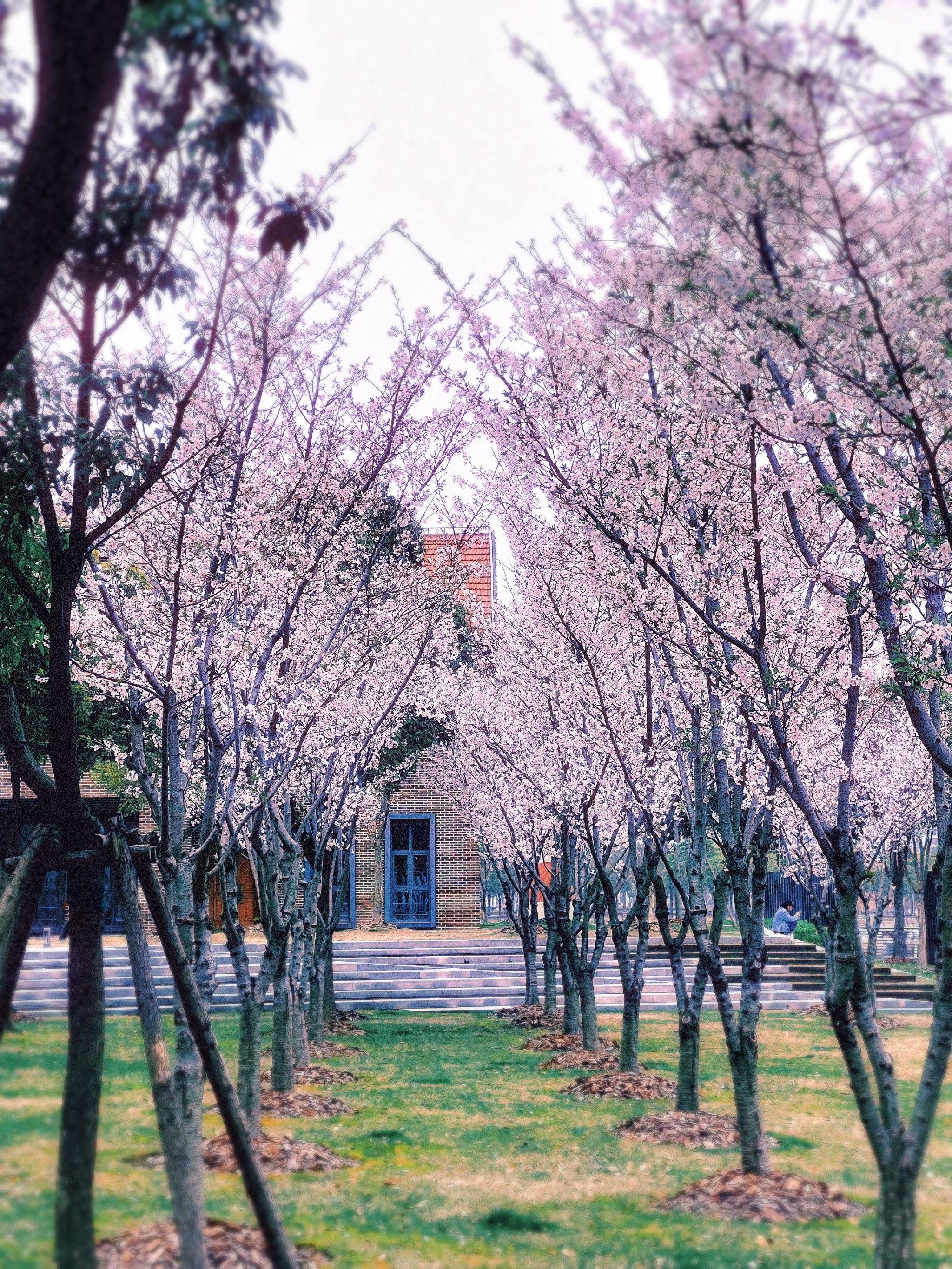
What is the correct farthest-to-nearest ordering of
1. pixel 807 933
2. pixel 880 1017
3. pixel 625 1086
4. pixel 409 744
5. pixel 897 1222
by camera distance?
pixel 807 933 → pixel 409 744 → pixel 880 1017 → pixel 625 1086 → pixel 897 1222

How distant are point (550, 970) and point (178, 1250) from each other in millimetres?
14661

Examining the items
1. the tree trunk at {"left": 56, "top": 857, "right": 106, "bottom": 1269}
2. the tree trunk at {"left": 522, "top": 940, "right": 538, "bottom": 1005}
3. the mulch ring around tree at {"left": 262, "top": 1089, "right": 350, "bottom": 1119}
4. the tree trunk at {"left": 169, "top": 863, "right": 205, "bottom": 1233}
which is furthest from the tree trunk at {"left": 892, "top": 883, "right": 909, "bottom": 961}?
the tree trunk at {"left": 56, "top": 857, "right": 106, "bottom": 1269}

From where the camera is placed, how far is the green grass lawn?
17.6ft

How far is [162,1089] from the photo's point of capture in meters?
5.48

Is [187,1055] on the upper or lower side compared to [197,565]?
lower

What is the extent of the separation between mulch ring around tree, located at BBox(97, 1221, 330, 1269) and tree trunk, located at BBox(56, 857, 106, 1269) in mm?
212

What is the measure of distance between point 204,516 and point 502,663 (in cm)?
1131

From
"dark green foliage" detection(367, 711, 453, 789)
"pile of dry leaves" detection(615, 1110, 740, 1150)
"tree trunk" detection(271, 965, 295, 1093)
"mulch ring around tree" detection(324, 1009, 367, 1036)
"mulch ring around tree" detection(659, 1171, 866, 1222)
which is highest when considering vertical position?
"dark green foliage" detection(367, 711, 453, 789)

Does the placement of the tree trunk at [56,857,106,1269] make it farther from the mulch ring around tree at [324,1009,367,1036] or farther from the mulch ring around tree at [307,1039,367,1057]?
the mulch ring around tree at [324,1009,367,1036]

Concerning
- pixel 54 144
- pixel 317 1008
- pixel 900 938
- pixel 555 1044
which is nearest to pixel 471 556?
pixel 317 1008

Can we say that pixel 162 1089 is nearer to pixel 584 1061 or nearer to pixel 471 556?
pixel 584 1061

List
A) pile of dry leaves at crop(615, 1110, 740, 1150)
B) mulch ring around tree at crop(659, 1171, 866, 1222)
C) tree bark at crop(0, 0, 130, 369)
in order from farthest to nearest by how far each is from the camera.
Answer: pile of dry leaves at crop(615, 1110, 740, 1150)
mulch ring around tree at crop(659, 1171, 866, 1222)
tree bark at crop(0, 0, 130, 369)

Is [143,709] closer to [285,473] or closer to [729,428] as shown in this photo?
[285,473]

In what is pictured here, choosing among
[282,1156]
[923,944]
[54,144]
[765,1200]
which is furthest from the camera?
[923,944]
